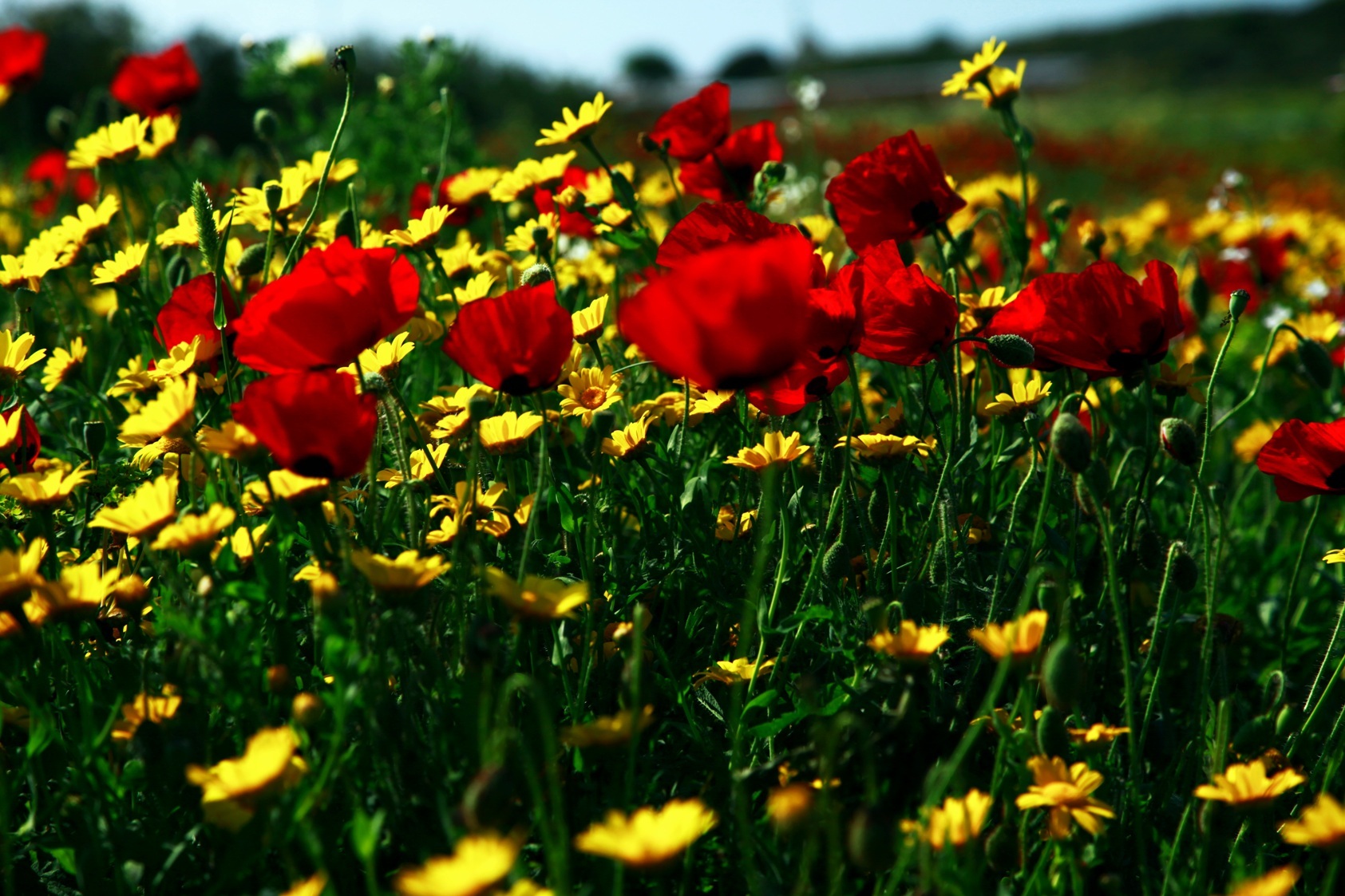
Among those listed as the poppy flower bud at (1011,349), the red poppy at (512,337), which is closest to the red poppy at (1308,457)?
the poppy flower bud at (1011,349)

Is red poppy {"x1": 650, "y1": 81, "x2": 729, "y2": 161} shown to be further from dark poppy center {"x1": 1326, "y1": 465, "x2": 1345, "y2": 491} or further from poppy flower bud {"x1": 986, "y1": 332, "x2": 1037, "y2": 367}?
dark poppy center {"x1": 1326, "y1": 465, "x2": 1345, "y2": 491}

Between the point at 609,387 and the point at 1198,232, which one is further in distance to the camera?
the point at 1198,232

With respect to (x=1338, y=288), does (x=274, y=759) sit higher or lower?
higher

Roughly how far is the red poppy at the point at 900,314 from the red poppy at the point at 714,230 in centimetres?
13

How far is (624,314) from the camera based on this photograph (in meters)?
1.06

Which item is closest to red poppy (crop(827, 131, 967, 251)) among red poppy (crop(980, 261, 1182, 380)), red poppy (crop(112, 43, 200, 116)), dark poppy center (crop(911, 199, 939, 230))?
dark poppy center (crop(911, 199, 939, 230))

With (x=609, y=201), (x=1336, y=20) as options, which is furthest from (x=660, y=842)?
(x=1336, y=20)

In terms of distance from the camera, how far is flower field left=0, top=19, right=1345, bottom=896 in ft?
3.59

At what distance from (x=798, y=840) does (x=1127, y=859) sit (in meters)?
0.45

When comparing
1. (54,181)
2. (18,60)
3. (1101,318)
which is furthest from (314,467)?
(54,181)

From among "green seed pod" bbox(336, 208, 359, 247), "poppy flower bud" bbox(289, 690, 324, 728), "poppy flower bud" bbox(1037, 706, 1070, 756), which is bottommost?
"poppy flower bud" bbox(1037, 706, 1070, 756)

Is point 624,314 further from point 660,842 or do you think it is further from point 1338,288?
point 1338,288

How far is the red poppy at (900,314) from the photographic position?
1.44m

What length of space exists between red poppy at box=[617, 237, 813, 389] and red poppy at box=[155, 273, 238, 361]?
85 cm
